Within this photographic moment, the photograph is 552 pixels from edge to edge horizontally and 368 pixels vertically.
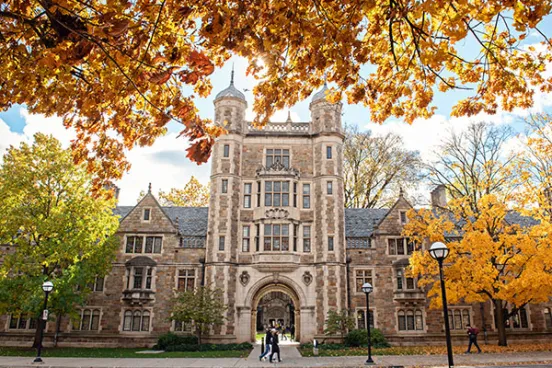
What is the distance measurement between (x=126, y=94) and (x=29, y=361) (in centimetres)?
1576

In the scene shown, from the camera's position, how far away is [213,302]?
71.7 feet

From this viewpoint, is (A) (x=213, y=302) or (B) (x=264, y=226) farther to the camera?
(B) (x=264, y=226)

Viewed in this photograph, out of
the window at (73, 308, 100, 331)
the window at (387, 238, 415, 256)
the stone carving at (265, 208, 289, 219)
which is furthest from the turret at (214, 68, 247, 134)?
the window at (73, 308, 100, 331)

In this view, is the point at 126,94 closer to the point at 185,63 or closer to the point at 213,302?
the point at 185,63

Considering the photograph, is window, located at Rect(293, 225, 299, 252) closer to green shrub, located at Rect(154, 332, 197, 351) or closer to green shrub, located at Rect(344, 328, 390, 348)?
green shrub, located at Rect(344, 328, 390, 348)

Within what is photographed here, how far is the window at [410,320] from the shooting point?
930 inches

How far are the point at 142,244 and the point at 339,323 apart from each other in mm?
12276

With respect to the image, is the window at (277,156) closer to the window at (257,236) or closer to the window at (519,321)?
the window at (257,236)

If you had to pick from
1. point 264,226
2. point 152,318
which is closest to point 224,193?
point 264,226

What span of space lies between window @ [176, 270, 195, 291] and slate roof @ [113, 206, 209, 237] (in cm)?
245

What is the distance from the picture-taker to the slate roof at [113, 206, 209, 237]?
26.5 metres

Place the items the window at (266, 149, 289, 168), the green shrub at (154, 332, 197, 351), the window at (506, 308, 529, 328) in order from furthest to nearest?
the window at (266, 149, 289, 168) → the window at (506, 308, 529, 328) → the green shrub at (154, 332, 197, 351)

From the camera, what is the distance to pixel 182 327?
23.2m

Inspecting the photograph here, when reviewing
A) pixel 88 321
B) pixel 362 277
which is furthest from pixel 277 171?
pixel 88 321
